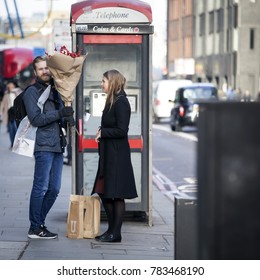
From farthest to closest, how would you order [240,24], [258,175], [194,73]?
[194,73] → [240,24] → [258,175]

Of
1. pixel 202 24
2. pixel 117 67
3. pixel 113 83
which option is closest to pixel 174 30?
pixel 202 24

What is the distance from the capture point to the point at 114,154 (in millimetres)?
9234

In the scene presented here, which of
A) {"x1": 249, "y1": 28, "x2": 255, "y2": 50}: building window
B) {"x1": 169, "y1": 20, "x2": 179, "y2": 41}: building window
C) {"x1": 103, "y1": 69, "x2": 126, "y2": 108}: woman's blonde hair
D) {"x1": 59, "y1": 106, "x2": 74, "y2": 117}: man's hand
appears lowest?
{"x1": 59, "y1": 106, "x2": 74, "y2": 117}: man's hand

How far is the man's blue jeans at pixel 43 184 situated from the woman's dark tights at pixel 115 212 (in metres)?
0.53

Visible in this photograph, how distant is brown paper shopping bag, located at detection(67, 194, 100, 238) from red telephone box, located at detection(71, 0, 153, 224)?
1.20 meters

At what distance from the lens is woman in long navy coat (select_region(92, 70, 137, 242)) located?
9117mm

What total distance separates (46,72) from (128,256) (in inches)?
80.0

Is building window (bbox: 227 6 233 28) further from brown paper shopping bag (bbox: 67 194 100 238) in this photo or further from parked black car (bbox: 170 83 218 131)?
brown paper shopping bag (bbox: 67 194 100 238)

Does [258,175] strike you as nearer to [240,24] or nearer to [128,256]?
[128,256]

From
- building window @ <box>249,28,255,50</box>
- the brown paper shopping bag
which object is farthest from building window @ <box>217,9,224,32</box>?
the brown paper shopping bag

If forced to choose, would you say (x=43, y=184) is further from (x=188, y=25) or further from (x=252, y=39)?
(x=188, y=25)

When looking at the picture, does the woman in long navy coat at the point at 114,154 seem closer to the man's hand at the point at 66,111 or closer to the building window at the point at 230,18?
the man's hand at the point at 66,111

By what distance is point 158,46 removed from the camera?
296 ft

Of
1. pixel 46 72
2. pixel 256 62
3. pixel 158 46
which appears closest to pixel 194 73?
pixel 256 62
